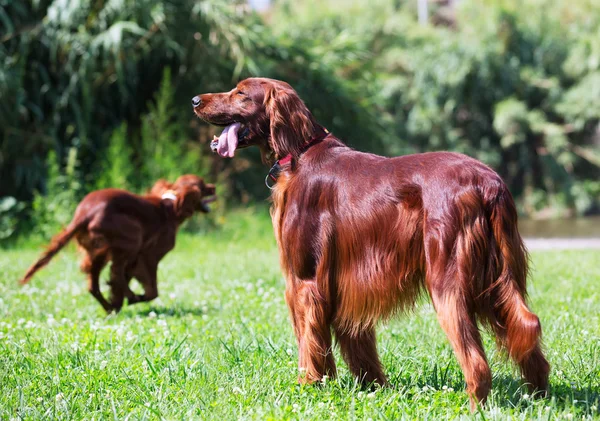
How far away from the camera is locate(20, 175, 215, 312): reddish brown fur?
5711mm

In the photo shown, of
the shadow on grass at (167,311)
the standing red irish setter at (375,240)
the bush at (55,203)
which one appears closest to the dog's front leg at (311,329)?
the standing red irish setter at (375,240)

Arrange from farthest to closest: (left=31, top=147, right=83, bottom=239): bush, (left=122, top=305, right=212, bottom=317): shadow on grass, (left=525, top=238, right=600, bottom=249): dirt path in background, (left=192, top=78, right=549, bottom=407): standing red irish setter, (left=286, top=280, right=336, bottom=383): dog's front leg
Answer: (left=525, top=238, right=600, bottom=249): dirt path in background
(left=31, top=147, right=83, bottom=239): bush
(left=122, top=305, right=212, bottom=317): shadow on grass
(left=286, top=280, right=336, bottom=383): dog's front leg
(left=192, top=78, right=549, bottom=407): standing red irish setter

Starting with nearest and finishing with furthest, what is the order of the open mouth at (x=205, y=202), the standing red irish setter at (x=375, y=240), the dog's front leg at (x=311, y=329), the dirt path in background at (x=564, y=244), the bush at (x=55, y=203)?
the standing red irish setter at (x=375, y=240)
the dog's front leg at (x=311, y=329)
the open mouth at (x=205, y=202)
the bush at (x=55, y=203)
the dirt path in background at (x=564, y=244)

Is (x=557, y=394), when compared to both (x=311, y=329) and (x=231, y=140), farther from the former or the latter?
(x=231, y=140)

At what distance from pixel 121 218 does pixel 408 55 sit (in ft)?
53.4

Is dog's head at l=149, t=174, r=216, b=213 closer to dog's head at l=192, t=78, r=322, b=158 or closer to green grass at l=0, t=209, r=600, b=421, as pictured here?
green grass at l=0, t=209, r=600, b=421

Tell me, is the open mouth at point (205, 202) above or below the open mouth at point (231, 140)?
below

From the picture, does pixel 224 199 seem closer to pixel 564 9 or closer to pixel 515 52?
pixel 515 52

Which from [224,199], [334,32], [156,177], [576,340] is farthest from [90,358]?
[334,32]

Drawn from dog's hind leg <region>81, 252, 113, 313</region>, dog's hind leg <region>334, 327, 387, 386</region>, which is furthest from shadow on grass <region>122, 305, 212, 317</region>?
dog's hind leg <region>334, 327, 387, 386</region>

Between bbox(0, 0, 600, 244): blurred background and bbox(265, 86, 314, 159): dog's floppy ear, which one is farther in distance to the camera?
bbox(0, 0, 600, 244): blurred background

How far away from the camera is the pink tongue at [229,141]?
368 centimetres

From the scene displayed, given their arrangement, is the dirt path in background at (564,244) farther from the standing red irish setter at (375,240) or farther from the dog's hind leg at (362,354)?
the standing red irish setter at (375,240)

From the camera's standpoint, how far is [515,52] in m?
20.0
